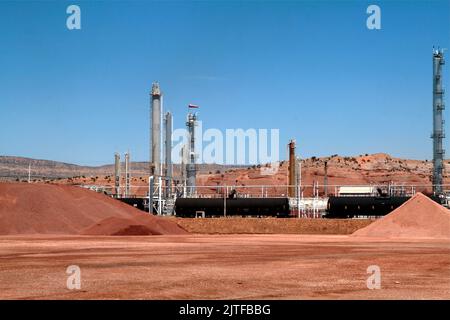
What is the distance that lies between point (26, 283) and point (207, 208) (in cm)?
4575

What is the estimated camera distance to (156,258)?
25.6 metres

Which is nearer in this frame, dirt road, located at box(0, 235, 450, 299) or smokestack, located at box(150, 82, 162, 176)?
dirt road, located at box(0, 235, 450, 299)

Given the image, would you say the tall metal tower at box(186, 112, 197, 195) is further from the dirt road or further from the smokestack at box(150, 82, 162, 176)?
the dirt road

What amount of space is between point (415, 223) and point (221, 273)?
1145 inches

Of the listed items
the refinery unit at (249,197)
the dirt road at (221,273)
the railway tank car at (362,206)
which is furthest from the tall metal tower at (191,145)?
the dirt road at (221,273)

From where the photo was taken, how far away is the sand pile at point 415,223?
44.7 m

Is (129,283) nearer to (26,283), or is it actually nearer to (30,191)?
(26,283)

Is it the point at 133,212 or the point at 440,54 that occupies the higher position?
the point at 440,54

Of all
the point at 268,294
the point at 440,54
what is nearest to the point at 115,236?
the point at 268,294

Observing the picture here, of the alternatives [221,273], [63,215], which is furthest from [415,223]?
[221,273]

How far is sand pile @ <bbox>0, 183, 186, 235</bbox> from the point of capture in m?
45.1

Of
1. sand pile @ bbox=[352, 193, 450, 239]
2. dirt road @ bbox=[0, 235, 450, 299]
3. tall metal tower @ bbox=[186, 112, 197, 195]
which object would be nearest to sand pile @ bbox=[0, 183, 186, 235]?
dirt road @ bbox=[0, 235, 450, 299]

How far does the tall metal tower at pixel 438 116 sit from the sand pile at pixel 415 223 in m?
27.6

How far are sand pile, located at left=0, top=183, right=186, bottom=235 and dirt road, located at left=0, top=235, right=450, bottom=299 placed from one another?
46.8ft
